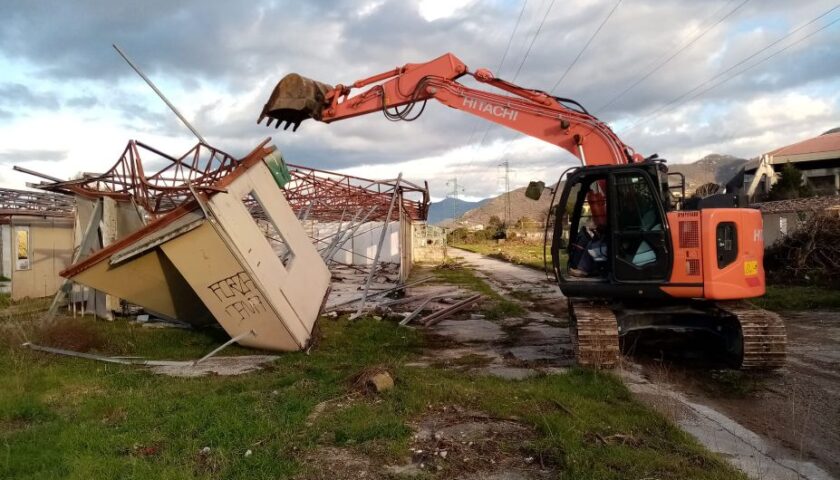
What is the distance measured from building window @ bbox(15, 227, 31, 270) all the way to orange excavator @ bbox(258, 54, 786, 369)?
1250 cm

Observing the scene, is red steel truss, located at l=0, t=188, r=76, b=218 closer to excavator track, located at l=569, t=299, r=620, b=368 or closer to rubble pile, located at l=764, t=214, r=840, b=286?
excavator track, located at l=569, t=299, r=620, b=368

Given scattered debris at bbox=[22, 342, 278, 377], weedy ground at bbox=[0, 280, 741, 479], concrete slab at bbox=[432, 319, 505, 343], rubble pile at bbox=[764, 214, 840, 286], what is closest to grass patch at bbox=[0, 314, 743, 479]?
weedy ground at bbox=[0, 280, 741, 479]

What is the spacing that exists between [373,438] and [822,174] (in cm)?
5185

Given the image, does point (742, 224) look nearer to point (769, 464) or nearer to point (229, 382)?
point (769, 464)

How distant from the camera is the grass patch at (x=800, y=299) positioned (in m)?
13.6

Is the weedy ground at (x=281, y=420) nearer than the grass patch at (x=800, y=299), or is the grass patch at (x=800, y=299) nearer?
the weedy ground at (x=281, y=420)

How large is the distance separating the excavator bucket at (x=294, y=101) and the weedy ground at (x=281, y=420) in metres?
4.37

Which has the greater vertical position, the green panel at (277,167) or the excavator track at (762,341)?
the green panel at (277,167)

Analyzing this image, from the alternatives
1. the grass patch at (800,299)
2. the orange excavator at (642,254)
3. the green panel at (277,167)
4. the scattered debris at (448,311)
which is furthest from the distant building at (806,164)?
the green panel at (277,167)

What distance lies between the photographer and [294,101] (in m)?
10.3

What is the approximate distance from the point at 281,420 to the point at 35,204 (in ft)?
56.9

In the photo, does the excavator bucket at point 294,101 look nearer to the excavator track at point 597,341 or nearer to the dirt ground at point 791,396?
the excavator track at point 597,341

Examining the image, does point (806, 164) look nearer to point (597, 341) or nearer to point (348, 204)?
point (348, 204)

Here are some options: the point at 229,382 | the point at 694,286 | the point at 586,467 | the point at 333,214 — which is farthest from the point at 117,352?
the point at 333,214
